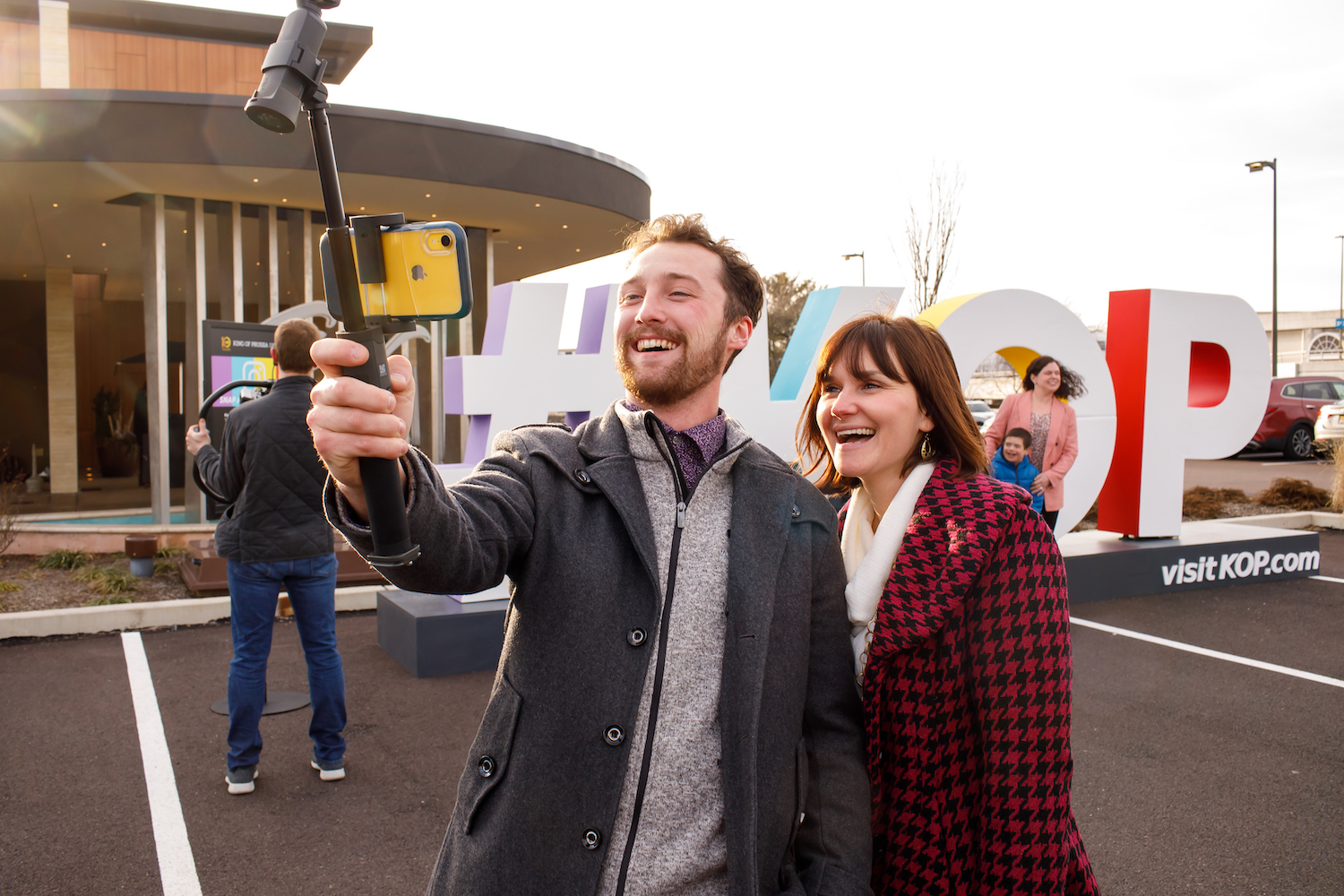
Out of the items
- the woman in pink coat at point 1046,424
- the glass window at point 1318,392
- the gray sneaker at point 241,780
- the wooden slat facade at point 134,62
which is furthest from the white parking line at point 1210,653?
the glass window at point 1318,392

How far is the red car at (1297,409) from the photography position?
65.4 ft

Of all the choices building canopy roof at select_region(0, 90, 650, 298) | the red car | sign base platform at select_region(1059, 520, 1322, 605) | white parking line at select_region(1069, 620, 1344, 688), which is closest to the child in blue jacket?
white parking line at select_region(1069, 620, 1344, 688)

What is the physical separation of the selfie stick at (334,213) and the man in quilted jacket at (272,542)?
3.19m

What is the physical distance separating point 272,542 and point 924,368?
3.36 metres

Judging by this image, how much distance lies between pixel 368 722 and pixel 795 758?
13.2 ft

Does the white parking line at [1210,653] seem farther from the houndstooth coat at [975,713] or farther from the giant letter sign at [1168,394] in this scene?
the houndstooth coat at [975,713]

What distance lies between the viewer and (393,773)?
4250 mm

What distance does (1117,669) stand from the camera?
5.91m

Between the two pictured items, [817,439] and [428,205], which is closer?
[817,439]

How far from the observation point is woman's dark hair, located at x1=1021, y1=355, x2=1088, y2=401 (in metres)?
7.07

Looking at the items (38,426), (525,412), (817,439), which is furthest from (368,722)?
(38,426)

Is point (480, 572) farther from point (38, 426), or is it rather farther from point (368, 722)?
point (38, 426)

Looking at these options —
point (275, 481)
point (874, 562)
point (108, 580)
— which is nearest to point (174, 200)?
point (108, 580)

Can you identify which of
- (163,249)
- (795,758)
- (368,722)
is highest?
(163,249)
